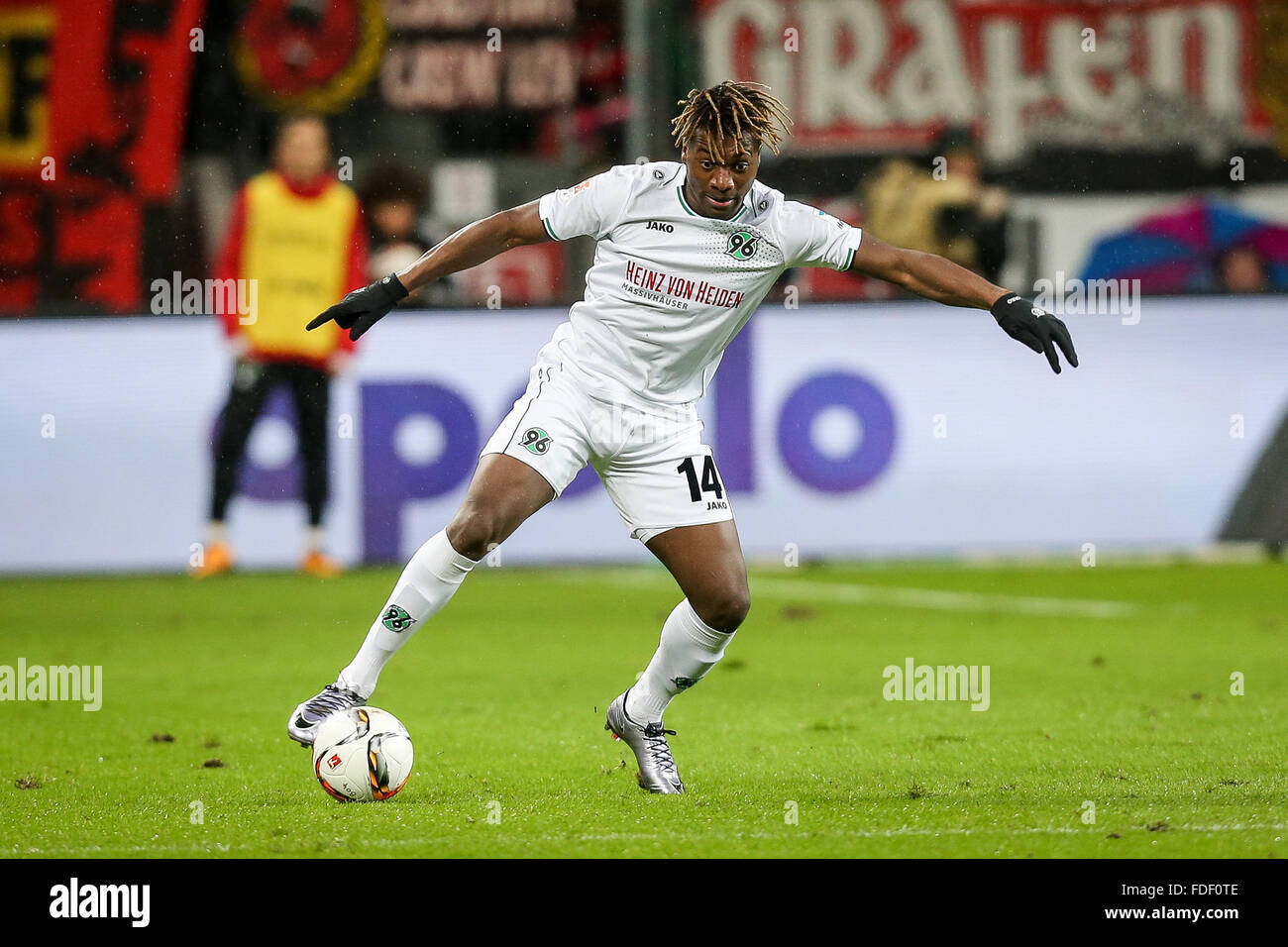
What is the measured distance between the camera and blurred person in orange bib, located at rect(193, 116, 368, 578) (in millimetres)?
11477

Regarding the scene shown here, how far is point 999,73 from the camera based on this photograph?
16.0 m

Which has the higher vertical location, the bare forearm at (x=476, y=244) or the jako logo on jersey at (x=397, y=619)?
the bare forearm at (x=476, y=244)

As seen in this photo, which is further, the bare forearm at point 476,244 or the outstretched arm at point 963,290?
the bare forearm at point 476,244

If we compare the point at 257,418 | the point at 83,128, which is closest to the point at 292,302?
the point at 257,418

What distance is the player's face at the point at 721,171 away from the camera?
18.1ft

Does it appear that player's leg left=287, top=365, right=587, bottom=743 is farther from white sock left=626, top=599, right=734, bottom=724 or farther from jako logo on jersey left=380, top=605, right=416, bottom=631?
white sock left=626, top=599, right=734, bottom=724

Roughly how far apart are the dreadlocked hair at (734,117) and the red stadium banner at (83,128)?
919cm

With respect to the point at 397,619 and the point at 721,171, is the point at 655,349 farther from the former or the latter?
the point at 397,619

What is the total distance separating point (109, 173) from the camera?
14.4 m

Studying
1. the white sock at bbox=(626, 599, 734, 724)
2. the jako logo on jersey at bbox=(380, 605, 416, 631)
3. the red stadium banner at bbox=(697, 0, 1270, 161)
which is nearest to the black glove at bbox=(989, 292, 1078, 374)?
the white sock at bbox=(626, 599, 734, 724)

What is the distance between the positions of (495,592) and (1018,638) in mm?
3264

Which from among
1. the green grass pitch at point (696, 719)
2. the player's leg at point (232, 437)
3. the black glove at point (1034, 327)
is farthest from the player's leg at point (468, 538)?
the player's leg at point (232, 437)

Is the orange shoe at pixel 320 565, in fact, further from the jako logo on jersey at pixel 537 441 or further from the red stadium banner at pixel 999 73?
the jako logo on jersey at pixel 537 441
